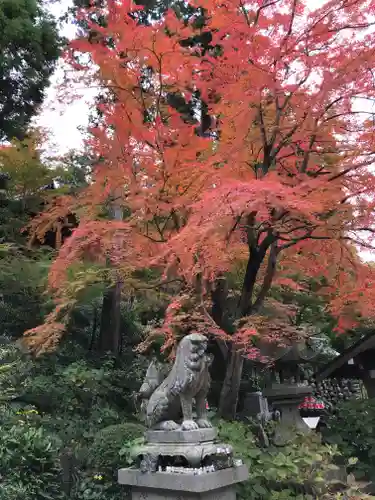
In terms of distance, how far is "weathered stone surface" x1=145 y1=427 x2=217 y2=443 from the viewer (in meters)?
4.91

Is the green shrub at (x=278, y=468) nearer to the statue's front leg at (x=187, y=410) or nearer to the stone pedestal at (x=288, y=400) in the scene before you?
the statue's front leg at (x=187, y=410)

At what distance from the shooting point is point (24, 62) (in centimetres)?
1077

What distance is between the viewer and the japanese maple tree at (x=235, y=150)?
698 centimetres

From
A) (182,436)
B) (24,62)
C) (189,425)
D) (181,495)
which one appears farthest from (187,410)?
(24,62)

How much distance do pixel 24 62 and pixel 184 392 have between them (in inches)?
346

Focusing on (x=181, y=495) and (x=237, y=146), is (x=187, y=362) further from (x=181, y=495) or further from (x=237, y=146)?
(x=237, y=146)

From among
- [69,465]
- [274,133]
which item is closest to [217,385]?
[69,465]

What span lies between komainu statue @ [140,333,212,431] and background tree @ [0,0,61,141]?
780cm

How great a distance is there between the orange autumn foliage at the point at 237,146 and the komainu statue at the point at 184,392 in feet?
5.27

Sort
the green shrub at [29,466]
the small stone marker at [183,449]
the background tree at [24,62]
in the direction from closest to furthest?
1. the small stone marker at [183,449]
2. the green shrub at [29,466]
3. the background tree at [24,62]

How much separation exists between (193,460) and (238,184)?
3.25m

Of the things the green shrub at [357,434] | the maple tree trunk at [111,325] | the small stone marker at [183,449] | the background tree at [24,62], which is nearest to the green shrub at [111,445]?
the small stone marker at [183,449]

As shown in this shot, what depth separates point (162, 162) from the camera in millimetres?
7605

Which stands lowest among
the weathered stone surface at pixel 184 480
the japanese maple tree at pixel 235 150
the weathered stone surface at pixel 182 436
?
the weathered stone surface at pixel 184 480
